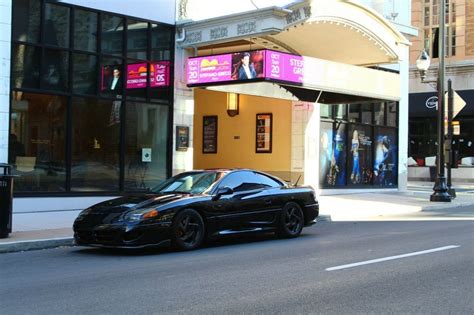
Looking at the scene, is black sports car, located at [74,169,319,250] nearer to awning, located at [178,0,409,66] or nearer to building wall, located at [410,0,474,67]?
awning, located at [178,0,409,66]

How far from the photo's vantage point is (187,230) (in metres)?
10.1

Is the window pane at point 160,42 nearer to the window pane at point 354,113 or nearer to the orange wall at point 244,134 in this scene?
the orange wall at point 244,134

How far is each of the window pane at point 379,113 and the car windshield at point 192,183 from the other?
16295 millimetres

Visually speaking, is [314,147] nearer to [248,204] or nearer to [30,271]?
[248,204]

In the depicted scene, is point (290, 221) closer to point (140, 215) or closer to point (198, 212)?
point (198, 212)

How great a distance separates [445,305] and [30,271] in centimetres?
566

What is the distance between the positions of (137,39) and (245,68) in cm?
348

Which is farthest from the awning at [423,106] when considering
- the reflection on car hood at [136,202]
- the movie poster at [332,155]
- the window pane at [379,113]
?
the reflection on car hood at [136,202]

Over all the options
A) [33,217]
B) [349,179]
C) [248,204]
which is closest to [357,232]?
[248,204]

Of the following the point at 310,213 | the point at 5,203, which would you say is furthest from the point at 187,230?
the point at 5,203

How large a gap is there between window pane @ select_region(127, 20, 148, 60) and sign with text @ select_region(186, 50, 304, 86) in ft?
4.80

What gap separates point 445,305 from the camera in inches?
248

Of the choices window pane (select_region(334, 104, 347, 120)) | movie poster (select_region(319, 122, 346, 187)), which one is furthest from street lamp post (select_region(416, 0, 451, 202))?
window pane (select_region(334, 104, 347, 120))

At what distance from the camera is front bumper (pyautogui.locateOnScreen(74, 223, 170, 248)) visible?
939 centimetres
